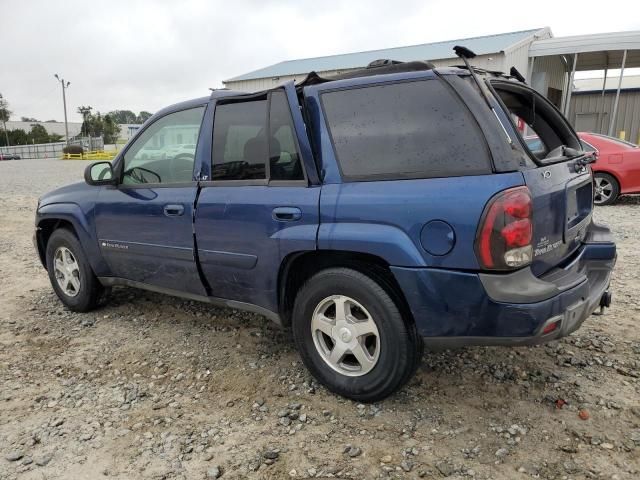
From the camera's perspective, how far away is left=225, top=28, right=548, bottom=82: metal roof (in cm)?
1750

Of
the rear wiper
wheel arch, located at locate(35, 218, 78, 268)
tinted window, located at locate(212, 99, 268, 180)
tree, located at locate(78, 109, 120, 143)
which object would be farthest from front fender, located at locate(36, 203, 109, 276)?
tree, located at locate(78, 109, 120, 143)

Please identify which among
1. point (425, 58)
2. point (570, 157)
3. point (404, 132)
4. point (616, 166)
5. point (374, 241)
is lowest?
point (374, 241)

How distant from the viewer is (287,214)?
9.64 ft

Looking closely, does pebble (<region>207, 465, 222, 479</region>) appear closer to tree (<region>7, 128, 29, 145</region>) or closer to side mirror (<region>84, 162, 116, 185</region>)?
side mirror (<region>84, 162, 116, 185</region>)

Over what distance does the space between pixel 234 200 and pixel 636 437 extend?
2.58 m

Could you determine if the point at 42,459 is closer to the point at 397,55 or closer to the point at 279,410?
the point at 279,410

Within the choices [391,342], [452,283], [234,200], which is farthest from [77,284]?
[452,283]

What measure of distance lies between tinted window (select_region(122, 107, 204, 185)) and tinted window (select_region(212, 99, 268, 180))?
9.0 inches

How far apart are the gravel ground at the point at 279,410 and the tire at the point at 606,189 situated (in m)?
5.61

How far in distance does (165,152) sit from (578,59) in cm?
1950

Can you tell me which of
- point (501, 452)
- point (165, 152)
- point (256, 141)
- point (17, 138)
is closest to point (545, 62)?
point (165, 152)

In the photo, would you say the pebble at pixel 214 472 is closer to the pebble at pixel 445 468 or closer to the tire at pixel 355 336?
the tire at pixel 355 336

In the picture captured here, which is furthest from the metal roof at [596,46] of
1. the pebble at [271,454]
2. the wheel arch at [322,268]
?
the pebble at [271,454]

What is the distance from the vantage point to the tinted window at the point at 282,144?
301 centimetres
